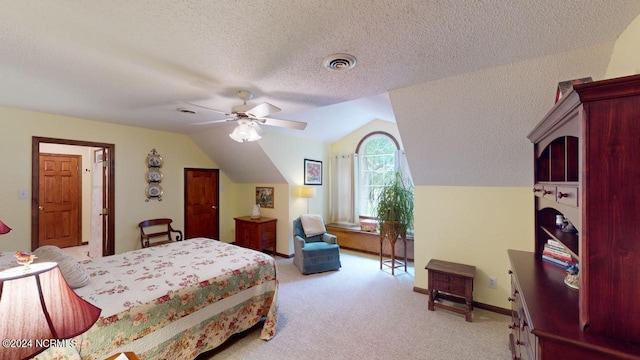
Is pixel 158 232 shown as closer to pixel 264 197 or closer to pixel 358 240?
pixel 264 197

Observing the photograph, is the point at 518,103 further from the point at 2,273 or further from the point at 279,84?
the point at 2,273

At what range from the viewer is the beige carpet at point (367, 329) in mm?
2117

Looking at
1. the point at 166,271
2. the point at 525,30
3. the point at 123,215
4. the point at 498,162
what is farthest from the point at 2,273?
the point at 123,215

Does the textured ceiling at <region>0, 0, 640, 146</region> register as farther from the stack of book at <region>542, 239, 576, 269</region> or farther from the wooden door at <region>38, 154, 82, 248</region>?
the wooden door at <region>38, 154, 82, 248</region>

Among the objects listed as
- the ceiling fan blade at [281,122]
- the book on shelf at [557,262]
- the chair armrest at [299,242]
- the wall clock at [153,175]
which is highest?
the ceiling fan blade at [281,122]

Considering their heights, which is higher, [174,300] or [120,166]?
[120,166]

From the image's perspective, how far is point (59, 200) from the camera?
507 cm

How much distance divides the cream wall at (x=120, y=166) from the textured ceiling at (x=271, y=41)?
972 mm

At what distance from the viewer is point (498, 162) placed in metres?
2.54

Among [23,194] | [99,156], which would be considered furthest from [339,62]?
[99,156]

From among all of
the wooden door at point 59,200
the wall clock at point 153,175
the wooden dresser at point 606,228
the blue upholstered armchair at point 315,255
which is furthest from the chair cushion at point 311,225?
the wooden door at point 59,200

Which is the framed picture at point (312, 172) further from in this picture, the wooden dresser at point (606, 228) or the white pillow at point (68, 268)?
the wooden dresser at point (606, 228)

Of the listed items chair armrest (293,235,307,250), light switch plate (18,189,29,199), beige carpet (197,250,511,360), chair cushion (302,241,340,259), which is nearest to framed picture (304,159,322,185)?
chair armrest (293,235,307,250)

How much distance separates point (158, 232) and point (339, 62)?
429cm
